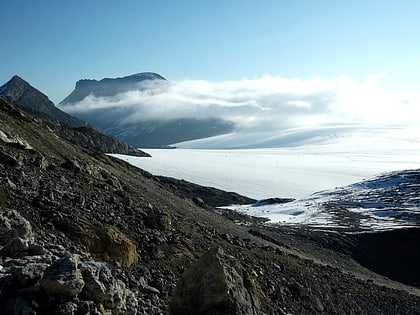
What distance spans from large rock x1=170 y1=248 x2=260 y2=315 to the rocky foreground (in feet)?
0.05

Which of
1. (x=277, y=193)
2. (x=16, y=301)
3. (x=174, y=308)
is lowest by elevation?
(x=277, y=193)

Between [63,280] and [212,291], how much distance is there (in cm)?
254

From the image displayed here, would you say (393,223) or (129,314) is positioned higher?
(129,314)

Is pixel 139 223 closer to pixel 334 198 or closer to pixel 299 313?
pixel 299 313

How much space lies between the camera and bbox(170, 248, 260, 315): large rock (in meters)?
7.59

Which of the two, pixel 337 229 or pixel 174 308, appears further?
pixel 337 229

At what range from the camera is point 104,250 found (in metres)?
10.2

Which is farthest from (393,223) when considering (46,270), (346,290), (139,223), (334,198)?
(46,270)

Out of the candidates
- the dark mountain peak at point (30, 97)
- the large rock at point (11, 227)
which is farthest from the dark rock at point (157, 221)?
the dark mountain peak at point (30, 97)

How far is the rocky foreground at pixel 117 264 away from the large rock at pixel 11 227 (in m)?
0.02

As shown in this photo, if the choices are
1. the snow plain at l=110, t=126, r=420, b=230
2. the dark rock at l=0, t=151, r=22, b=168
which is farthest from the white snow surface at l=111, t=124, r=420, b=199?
the dark rock at l=0, t=151, r=22, b=168

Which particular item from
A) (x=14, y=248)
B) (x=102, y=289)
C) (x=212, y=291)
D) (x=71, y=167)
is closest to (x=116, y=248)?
(x=14, y=248)

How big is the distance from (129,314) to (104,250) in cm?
347

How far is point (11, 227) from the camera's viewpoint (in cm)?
831
